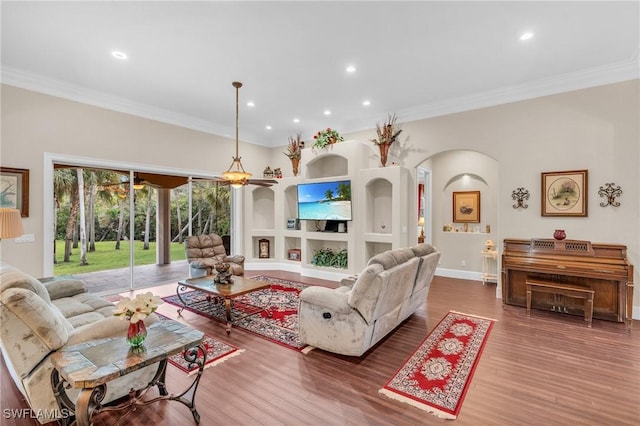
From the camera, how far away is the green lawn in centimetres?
509

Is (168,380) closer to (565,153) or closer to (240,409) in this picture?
(240,409)

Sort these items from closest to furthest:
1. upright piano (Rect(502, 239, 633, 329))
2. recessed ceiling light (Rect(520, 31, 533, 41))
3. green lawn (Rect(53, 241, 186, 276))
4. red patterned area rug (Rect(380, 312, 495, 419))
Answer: red patterned area rug (Rect(380, 312, 495, 419)) < recessed ceiling light (Rect(520, 31, 533, 41)) < upright piano (Rect(502, 239, 633, 329)) < green lawn (Rect(53, 241, 186, 276))

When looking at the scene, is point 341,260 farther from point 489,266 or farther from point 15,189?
point 15,189

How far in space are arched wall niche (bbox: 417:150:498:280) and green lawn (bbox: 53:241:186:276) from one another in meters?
6.28

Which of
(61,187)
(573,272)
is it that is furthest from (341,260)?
(61,187)

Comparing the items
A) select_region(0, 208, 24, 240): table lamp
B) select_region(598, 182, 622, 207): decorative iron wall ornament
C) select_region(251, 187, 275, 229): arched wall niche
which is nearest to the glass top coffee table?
select_region(0, 208, 24, 240): table lamp

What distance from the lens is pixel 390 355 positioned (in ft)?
10.1

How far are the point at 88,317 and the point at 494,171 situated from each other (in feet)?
24.3

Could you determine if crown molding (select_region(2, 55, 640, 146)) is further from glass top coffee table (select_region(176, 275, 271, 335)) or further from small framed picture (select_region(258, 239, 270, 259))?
glass top coffee table (select_region(176, 275, 271, 335))

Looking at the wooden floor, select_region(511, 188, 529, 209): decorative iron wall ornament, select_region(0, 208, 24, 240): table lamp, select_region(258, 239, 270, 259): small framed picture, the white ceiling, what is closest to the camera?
the wooden floor

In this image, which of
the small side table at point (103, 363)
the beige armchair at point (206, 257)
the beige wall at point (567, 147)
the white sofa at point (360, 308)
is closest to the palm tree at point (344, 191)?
the beige wall at point (567, 147)

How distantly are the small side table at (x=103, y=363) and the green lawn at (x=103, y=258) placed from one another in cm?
407

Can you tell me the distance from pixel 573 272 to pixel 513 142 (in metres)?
2.24

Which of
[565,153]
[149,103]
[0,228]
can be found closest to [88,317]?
[0,228]
